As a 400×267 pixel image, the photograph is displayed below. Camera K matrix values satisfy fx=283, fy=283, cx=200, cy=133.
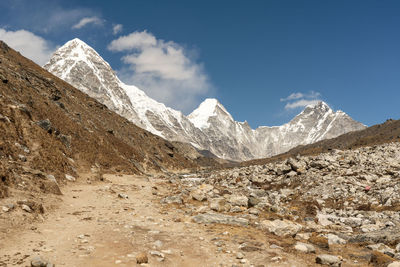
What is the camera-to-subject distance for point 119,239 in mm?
11305

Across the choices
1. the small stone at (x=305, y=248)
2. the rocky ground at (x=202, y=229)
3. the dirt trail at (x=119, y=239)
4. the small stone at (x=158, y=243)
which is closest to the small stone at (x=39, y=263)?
→ the rocky ground at (x=202, y=229)

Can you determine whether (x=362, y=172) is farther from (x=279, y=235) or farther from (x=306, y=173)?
(x=279, y=235)

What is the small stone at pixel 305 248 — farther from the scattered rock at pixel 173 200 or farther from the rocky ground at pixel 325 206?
the scattered rock at pixel 173 200

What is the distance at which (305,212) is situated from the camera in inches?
817

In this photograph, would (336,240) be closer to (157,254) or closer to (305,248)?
(305,248)

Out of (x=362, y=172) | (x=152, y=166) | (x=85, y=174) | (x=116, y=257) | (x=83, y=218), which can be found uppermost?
(x=152, y=166)

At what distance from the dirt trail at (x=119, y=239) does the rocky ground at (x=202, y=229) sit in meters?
0.03

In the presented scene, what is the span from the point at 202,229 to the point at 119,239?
4.14m

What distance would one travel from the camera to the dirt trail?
9.18m

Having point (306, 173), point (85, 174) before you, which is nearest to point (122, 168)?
point (85, 174)

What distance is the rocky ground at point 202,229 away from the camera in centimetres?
962

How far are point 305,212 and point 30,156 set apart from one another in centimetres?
2121

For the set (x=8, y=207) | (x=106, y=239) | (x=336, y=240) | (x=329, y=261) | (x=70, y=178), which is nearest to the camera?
(x=329, y=261)

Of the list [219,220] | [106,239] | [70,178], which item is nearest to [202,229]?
[219,220]
